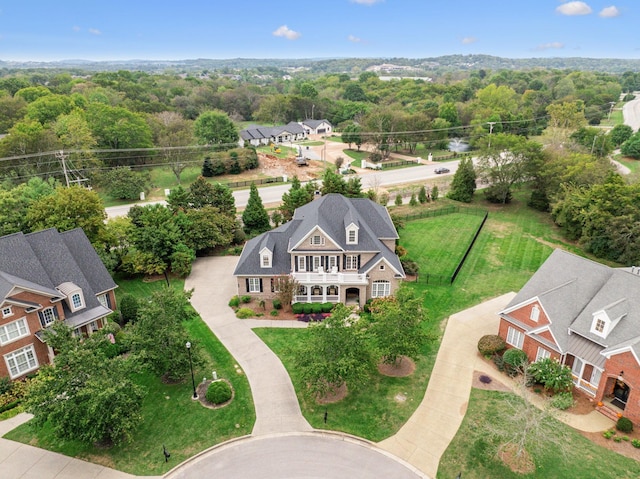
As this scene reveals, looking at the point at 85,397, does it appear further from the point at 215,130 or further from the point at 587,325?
the point at 215,130

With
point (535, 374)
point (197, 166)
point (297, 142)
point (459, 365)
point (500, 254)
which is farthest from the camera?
point (297, 142)

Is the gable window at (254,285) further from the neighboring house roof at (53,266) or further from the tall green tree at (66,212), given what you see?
the tall green tree at (66,212)

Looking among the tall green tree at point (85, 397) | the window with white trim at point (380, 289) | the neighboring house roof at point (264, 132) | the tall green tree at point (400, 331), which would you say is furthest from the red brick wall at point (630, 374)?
the neighboring house roof at point (264, 132)

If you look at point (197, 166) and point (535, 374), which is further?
point (197, 166)

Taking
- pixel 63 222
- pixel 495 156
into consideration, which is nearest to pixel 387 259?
pixel 63 222

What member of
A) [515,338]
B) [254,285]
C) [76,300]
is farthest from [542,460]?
[76,300]

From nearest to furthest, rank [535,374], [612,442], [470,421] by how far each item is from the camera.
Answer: [612,442] → [470,421] → [535,374]

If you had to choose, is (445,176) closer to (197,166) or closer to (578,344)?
(197,166)
